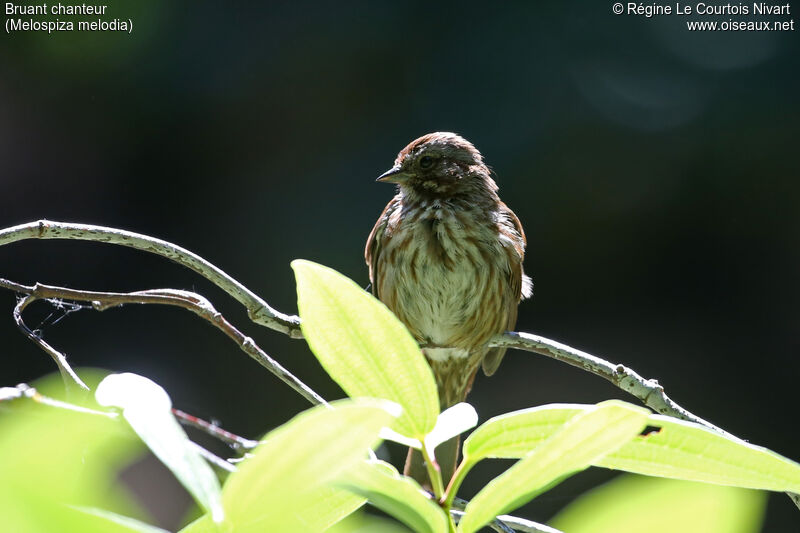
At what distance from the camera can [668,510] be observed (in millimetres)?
351

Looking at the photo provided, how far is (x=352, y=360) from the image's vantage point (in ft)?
1.57

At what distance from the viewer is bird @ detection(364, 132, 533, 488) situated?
3014 mm

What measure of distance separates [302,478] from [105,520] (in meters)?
0.08

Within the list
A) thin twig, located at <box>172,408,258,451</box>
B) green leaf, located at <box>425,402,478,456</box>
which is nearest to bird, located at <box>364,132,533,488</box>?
thin twig, located at <box>172,408,258,451</box>

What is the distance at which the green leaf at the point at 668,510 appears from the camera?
344 millimetres

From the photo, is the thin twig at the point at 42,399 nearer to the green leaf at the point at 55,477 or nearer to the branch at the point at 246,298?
the green leaf at the point at 55,477

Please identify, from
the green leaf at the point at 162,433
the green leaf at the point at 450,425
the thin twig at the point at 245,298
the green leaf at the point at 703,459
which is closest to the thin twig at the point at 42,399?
the green leaf at the point at 162,433

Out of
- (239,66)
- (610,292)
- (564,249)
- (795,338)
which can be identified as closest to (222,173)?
(239,66)

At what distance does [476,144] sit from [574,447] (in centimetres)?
443

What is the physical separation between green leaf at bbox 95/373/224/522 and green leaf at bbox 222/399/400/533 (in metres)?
0.01

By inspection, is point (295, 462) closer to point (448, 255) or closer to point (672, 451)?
point (672, 451)

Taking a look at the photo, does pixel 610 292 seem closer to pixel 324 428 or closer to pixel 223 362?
pixel 223 362

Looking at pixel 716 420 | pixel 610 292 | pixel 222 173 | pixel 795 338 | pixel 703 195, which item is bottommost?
pixel 716 420

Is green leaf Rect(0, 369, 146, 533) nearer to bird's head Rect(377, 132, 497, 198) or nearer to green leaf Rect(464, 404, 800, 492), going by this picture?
green leaf Rect(464, 404, 800, 492)
